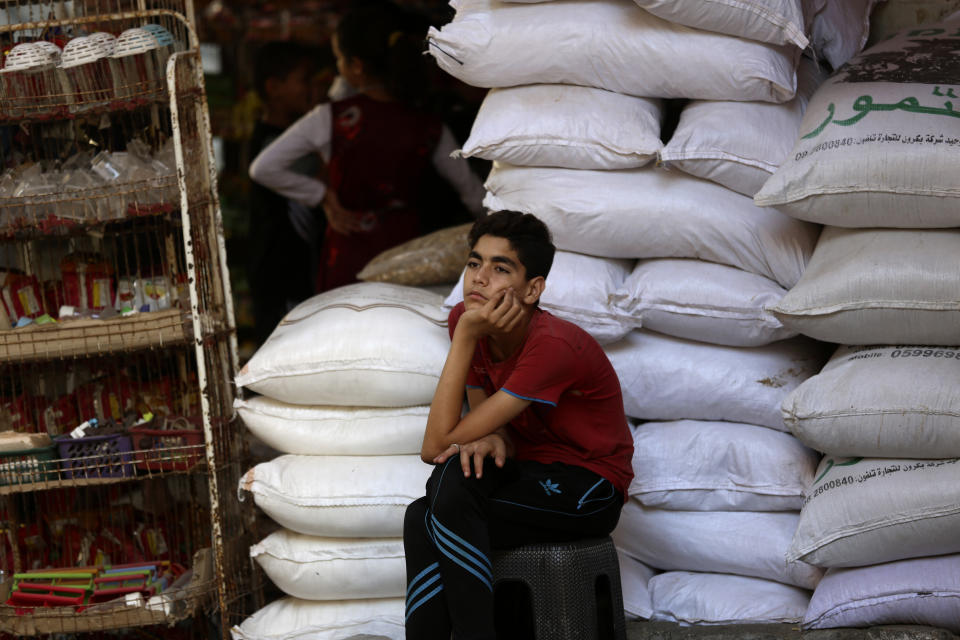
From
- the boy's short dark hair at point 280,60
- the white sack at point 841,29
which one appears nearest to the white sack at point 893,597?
the white sack at point 841,29

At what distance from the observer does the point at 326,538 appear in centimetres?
271

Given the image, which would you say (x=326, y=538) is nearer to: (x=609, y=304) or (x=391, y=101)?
(x=609, y=304)

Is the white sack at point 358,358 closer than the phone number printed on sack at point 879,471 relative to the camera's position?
No

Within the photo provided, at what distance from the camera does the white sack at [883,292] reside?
232cm

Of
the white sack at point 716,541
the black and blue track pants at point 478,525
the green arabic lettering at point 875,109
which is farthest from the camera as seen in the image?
the white sack at point 716,541

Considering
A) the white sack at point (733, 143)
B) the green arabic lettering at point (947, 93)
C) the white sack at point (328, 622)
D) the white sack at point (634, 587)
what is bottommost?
the white sack at point (328, 622)

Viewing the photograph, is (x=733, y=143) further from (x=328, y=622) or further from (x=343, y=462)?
(x=328, y=622)

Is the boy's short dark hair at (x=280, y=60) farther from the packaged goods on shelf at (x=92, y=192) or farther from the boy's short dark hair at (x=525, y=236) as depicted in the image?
the boy's short dark hair at (x=525, y=236)

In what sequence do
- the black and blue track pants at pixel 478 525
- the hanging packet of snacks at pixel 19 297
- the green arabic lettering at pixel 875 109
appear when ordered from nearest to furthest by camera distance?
1. the black and blue track pants at pixel 478 525
2. the green arabic lettering at pixel 875 109
3. the hanging packet of snacks at pixel 19 297

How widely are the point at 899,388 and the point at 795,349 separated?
17.2 inches

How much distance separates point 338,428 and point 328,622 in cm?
48

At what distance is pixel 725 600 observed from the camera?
2.53m

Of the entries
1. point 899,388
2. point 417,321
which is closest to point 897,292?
point 899,388

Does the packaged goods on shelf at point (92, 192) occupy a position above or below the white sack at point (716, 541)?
above
